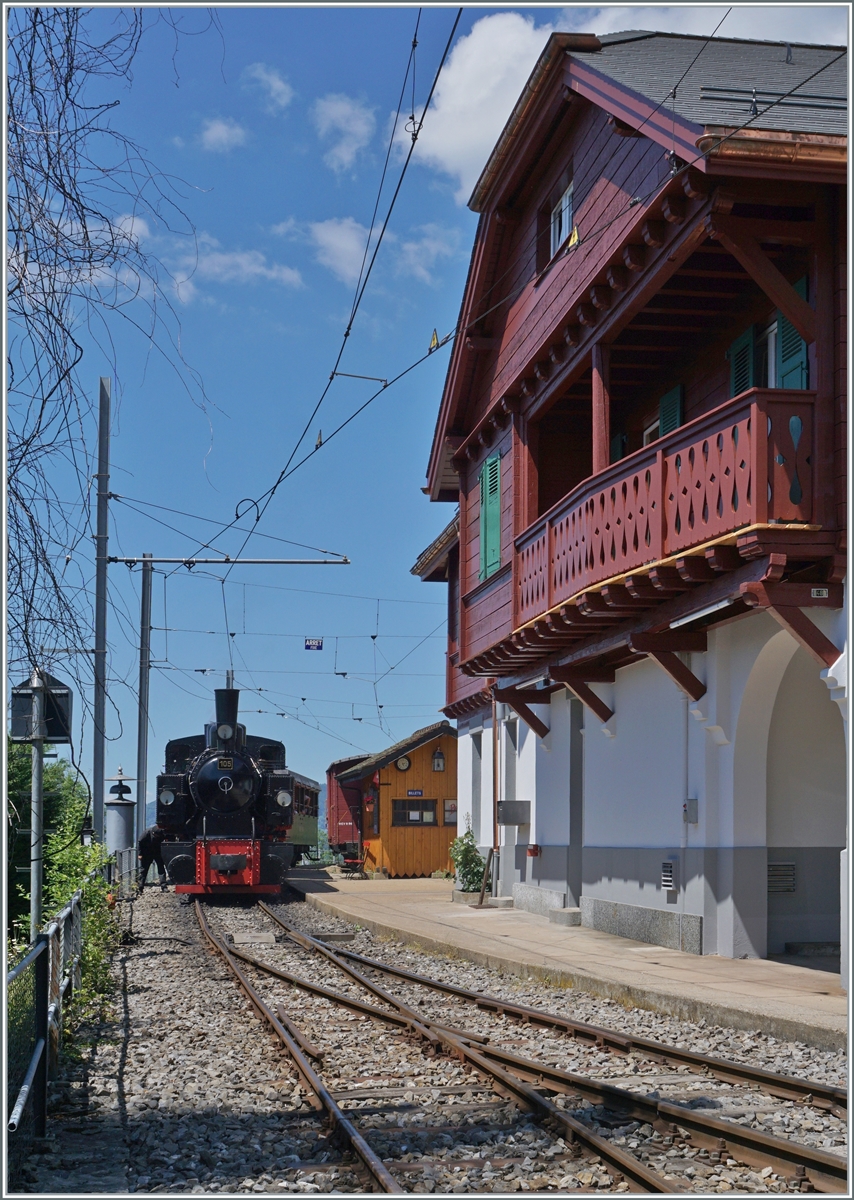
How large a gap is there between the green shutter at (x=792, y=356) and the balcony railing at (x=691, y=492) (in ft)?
3.17

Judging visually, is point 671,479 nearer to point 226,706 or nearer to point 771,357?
point 771,357

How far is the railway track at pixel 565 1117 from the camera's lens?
5734mm

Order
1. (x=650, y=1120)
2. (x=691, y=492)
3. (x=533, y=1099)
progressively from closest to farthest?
(x=650, y=1120), (x=533, y=1099), (x=691, y=492)

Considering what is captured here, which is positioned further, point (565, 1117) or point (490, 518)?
point (490, 518)

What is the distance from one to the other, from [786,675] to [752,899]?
236 cm

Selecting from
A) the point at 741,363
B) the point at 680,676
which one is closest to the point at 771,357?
the point at 741,363

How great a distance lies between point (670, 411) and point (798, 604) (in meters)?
5.30

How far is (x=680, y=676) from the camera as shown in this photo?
13.2 metres

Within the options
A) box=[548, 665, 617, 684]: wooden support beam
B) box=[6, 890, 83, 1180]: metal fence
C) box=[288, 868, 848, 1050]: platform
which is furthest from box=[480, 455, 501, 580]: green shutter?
box=[6, 890, 83, 1180]: metal fence

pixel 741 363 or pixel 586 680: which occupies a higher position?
pixel 741 363

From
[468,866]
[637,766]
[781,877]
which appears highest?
[637,766]

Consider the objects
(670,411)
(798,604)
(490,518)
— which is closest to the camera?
(798,604)

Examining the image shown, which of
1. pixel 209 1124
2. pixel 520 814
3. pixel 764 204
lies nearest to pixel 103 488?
pixel 520 814

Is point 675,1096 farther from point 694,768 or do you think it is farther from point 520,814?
point 520,814
